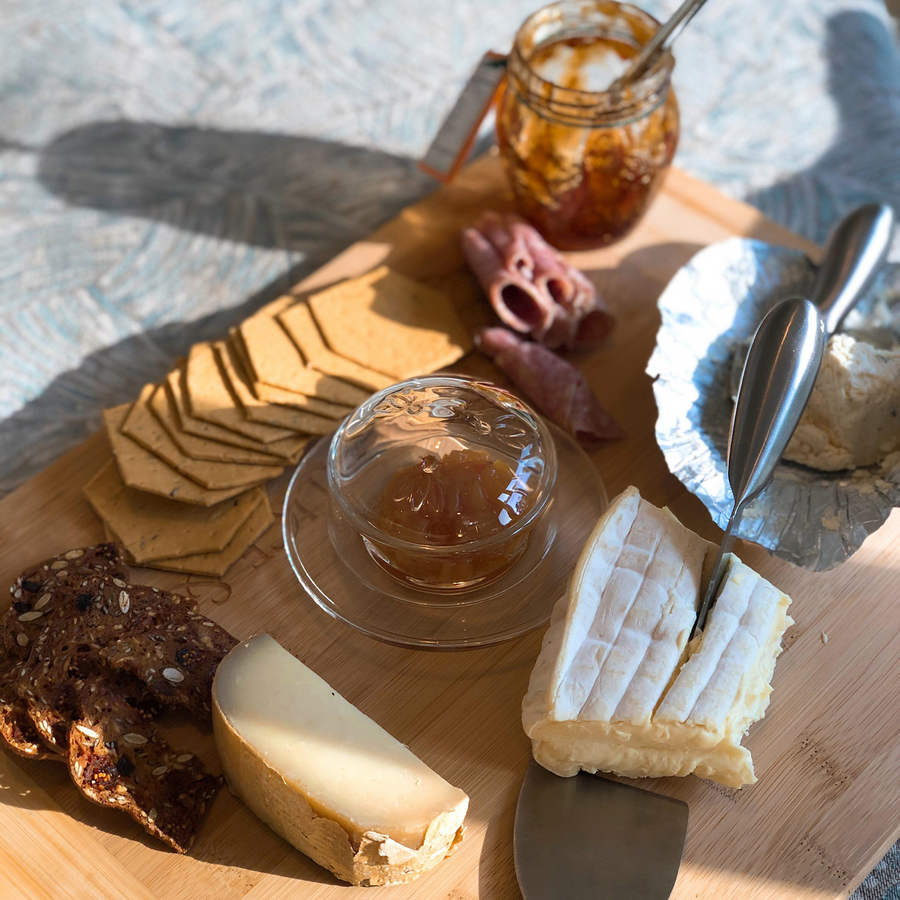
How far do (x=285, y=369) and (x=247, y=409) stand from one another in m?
0.11

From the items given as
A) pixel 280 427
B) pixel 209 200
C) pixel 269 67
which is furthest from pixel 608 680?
pixel 269 67

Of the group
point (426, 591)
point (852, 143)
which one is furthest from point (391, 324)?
point (852, 143)

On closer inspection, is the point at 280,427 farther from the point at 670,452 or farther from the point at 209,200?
the point at 209,200

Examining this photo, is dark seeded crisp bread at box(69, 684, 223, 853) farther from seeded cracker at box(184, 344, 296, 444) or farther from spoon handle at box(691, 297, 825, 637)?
spoon handle at box(691, 297, 825, 637)

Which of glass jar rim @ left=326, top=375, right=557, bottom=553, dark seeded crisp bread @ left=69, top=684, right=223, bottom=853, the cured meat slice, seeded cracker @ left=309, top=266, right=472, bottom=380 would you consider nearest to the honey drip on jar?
the cured meat slice

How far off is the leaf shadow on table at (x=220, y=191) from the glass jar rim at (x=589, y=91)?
66 centimetres

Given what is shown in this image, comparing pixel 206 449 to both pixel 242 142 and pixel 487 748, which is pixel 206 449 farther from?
pixel 242 142

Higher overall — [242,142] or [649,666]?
[649,666]

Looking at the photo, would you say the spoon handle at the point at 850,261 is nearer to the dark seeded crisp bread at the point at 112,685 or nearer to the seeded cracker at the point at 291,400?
the seeded cracker at the point at 291,400

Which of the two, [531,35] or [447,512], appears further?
[531,35]

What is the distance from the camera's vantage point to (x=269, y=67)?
2.68 meters

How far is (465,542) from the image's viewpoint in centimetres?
135

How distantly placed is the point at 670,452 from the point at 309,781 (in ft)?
2.36

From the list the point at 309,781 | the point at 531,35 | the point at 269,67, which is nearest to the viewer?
the point at 309,781
